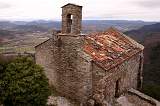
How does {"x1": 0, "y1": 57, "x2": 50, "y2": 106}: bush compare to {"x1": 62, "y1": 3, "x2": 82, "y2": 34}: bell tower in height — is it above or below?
below

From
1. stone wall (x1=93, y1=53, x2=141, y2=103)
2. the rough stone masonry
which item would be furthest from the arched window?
stone wall (x1=93, y1=53, x2=141, y2=103)

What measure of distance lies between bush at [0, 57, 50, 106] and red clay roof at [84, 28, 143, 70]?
441 cm

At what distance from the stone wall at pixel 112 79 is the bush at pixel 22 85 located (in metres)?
3.90

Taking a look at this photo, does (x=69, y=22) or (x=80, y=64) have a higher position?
(x=69, y=22)

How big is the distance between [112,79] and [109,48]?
3123 mm

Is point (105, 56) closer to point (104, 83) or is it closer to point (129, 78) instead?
point (104, 83)

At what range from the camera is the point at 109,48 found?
70.3 feet

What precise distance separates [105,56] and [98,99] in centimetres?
325

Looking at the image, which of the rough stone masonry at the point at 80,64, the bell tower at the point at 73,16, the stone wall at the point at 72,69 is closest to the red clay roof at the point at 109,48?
the rough stone masonry at the point at 80,64

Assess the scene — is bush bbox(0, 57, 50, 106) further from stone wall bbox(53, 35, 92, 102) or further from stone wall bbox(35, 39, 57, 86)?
stone wall bbox(35, 39, 57, 86)

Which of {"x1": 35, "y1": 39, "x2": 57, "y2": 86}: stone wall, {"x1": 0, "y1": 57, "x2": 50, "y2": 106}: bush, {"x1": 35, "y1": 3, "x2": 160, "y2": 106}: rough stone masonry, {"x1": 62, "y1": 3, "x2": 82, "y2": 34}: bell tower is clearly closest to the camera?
{"x1": 0, "y1": 57, "x2": 50, "y2": 106}: bush

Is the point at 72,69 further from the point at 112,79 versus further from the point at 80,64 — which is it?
the point at 112,79

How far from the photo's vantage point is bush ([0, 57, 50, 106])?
1486 cm

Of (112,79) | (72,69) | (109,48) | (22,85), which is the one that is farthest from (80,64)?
(22,85)
